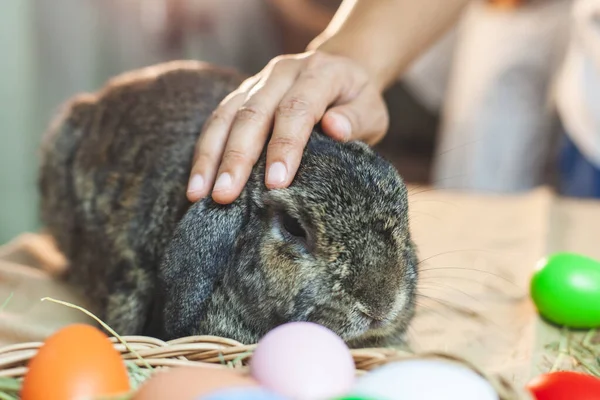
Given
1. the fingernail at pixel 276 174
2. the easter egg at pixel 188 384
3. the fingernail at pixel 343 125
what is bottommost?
the easter egg at pixel 188 384

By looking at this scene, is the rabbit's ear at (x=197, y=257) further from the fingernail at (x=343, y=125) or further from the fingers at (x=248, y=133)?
the fingernail at (x=343, y=125)

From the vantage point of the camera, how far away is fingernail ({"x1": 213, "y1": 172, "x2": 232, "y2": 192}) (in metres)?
1.45

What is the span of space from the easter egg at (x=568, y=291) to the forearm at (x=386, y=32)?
649 millimetres

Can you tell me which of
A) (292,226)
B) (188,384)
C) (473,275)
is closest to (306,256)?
(292,226)

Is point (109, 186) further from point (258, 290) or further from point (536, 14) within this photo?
point (536, 14)

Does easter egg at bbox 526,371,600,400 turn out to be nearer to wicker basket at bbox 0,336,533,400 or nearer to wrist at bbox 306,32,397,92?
wicker basket at bbox 0,336,533,400

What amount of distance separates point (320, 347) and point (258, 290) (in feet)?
1.11

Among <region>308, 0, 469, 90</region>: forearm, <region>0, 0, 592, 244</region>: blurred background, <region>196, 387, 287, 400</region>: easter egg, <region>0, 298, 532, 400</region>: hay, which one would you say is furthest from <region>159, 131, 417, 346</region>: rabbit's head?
<region>0, 0, 592, 244</region>: blurred background

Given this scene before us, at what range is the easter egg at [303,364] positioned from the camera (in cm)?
104

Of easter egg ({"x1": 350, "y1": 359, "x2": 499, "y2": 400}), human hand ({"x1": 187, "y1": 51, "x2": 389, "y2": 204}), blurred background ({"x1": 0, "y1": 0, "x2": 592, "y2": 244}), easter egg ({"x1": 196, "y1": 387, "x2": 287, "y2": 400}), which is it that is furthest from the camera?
blurred background ({"x1": 0, "y1": 0, "x2": 592, "y2": 244})

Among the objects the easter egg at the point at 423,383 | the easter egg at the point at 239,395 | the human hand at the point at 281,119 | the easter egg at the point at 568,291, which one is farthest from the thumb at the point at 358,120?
the easter egg at the point at 239,395

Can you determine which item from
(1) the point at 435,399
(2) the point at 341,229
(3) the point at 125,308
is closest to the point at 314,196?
(2) the point at 341,229

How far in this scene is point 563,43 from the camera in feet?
12.3

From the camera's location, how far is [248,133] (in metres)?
1.53
